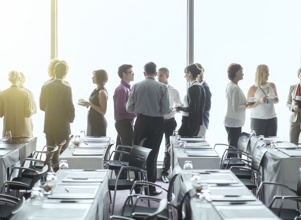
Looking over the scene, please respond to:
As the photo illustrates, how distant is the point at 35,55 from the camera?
19.1 feet

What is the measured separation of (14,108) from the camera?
4770 mm

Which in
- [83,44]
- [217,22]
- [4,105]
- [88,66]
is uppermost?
[217,22]

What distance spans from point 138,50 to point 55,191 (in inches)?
152

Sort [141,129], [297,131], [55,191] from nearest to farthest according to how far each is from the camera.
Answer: [55,191], [141,129], [297,131]

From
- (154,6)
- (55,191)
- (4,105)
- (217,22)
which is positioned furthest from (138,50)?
(55,191)

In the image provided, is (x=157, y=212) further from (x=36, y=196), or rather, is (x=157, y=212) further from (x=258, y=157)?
(x=258, y=157)

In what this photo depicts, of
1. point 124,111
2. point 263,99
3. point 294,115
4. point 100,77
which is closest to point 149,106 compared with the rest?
point 124,111

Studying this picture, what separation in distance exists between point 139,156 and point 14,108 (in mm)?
2057

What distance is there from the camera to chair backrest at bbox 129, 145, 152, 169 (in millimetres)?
3754

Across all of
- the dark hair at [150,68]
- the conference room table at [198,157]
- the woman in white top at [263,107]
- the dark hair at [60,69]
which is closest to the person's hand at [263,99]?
the woman in white top at [263,107]

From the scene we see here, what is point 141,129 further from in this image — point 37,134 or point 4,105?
point 37,134

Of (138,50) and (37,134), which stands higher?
(138,50)

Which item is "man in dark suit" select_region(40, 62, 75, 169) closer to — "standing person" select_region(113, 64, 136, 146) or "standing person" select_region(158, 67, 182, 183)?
"standing person" select_region(113, 64, 136, 146)

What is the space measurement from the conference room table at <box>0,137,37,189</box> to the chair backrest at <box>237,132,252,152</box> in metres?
2.85
